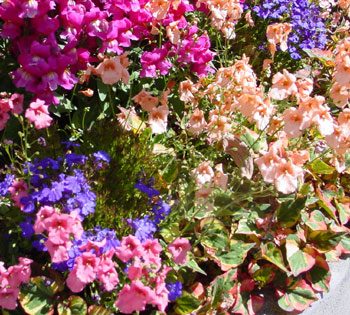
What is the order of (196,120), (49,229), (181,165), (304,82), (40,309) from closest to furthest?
(49,229)
(40,309)
(304,82)
(196,120)
(181,165)

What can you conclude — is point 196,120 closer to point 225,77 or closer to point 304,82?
point 225,77

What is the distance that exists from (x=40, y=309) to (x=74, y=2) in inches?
52.3

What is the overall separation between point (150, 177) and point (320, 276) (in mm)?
952

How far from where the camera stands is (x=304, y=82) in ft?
6.50

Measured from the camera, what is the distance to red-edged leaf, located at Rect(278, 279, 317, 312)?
2258mm

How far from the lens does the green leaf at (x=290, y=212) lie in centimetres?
246

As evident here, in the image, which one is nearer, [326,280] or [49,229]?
[49,229]

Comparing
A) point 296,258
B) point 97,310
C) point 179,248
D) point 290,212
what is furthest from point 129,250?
point 290,212

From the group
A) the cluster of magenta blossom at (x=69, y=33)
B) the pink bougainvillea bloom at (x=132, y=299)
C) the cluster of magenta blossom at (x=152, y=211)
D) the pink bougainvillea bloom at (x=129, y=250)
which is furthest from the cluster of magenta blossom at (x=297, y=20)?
the pink bougainvillea bloom at (x=132, y=299)

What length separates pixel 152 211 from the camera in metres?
2.03

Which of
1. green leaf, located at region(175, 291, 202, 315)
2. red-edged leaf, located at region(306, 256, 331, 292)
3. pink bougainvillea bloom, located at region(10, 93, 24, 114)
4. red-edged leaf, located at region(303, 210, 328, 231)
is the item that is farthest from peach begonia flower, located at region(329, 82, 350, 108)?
pink bougainvillea bloom, located at region(10, 93, 24, 114)

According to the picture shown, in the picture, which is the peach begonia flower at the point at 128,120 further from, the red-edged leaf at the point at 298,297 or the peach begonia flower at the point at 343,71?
the red-edged leaf at the point at 298,297

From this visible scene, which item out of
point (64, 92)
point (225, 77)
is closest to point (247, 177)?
point (225, 77)

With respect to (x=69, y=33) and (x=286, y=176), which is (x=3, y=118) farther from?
(x=286, y=176)
